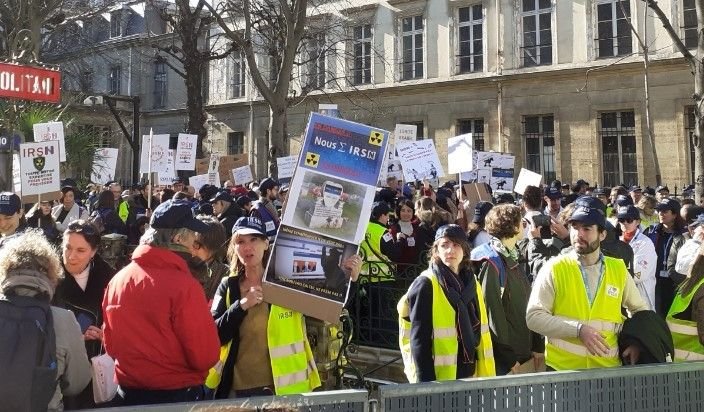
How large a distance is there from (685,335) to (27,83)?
731cm

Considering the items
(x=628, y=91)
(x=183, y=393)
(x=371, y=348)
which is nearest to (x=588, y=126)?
(x=628, y=91)

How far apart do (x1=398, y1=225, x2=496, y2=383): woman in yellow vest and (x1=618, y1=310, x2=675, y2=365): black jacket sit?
82cm

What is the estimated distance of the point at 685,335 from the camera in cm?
447

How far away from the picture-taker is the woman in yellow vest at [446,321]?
3.99 metres

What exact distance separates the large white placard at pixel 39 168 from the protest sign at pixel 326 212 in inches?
227

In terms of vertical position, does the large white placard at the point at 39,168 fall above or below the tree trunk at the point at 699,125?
below

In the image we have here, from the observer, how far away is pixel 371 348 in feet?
24.8

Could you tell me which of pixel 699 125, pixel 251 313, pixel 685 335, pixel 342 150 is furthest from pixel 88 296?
pixel 699 125

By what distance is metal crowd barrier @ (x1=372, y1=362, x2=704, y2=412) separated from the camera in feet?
9.70

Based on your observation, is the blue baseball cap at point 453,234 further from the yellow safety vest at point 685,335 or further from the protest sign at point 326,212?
the yellow safety vest at point 685,335

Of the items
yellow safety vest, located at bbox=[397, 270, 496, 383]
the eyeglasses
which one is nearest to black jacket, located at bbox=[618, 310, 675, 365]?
yellow safety vest, located at bbox=[397, 270, 496, 383]

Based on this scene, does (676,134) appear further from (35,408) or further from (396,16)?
(35,408)

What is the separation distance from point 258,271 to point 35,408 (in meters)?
1.50

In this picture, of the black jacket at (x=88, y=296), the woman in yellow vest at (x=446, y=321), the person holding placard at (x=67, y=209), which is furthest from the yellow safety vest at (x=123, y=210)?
the woman in yellow vest at (x=446, y=321)
